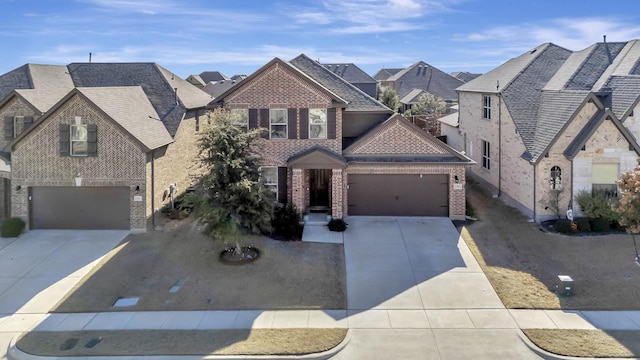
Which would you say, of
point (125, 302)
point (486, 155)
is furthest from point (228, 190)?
point (486, 155)

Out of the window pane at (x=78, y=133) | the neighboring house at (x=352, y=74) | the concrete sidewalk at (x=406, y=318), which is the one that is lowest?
the concrete sidewalk at (x=406, y=318)

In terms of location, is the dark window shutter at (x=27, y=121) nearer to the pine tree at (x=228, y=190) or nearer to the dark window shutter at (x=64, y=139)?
the dark window shutter at (x=64, y=139)

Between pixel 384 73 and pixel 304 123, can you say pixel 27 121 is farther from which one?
pixel 384 73

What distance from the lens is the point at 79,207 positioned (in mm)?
21734

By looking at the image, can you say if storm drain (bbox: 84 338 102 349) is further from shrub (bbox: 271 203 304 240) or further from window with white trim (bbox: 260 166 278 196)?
window with white trim (bbox: 260 166 278 196)

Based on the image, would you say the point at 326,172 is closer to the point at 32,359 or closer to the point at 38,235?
the point at 38,235

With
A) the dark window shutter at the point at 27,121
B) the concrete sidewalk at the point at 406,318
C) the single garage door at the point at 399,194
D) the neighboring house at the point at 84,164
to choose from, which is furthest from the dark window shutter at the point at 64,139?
the single garage door at the point at 399,194

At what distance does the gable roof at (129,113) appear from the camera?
2105cm

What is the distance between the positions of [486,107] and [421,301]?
710 inches

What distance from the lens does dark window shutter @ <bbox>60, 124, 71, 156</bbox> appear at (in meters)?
21.2

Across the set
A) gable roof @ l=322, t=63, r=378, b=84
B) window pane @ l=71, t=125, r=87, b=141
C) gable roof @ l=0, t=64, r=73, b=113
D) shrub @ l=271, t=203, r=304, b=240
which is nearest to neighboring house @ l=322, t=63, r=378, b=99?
gable roof @ l=322, t=63, r=378, b=84

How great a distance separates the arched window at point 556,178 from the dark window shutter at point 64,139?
73.1 feet

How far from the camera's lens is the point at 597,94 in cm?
2311

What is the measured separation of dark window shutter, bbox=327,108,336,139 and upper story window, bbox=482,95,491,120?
11.3 meters
